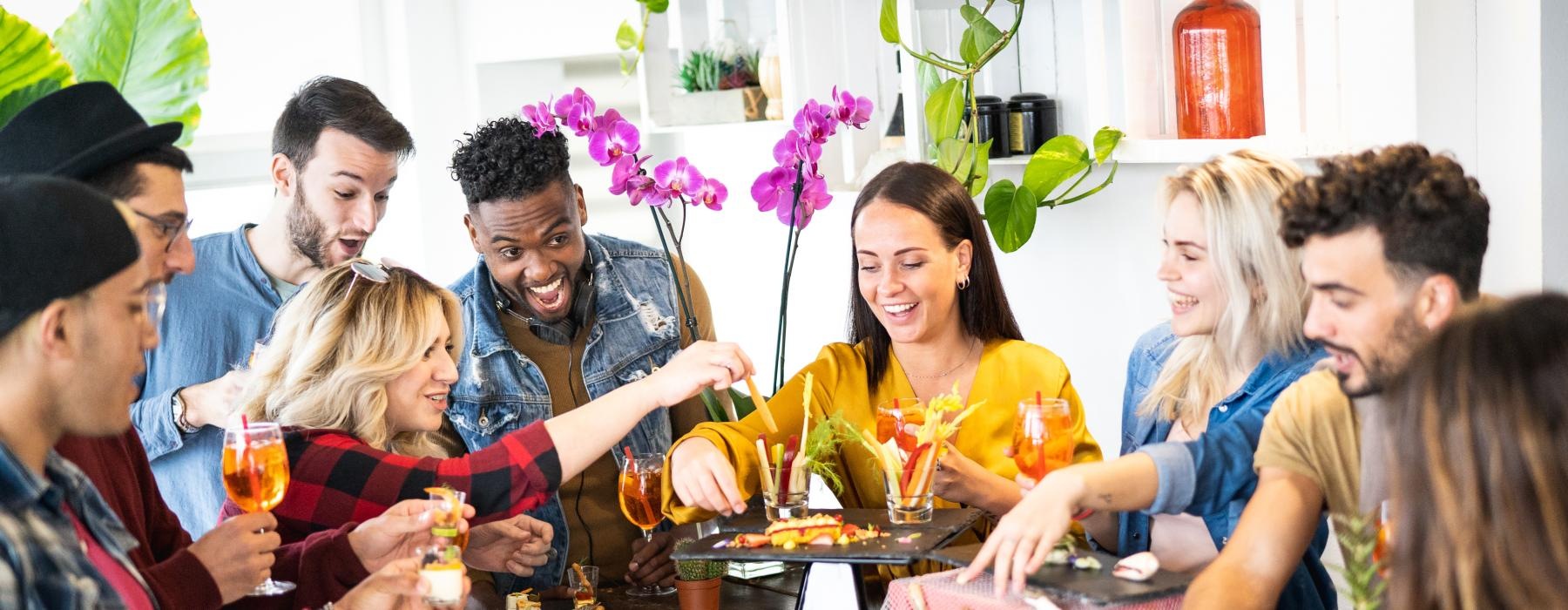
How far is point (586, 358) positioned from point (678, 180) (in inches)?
17.5

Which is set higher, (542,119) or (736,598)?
(542,119)

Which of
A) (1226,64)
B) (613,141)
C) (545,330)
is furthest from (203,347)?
(1226,64)

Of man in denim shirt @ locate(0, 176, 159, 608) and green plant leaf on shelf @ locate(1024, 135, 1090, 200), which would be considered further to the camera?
green plant leaf on shelf @ locate(1024, 135, 1090, 200)

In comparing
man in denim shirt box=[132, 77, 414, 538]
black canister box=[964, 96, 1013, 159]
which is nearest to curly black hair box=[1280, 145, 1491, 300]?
black canister box=[964, 96, 1013, 159]

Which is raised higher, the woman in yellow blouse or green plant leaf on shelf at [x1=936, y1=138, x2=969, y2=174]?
green plant leaf on shelf at [x1=936, y1=138, x2=969, y2=174]

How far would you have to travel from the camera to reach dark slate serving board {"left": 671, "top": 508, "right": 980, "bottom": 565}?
2.03m

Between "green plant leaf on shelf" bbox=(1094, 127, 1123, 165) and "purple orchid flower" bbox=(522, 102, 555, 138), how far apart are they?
4.05 feet

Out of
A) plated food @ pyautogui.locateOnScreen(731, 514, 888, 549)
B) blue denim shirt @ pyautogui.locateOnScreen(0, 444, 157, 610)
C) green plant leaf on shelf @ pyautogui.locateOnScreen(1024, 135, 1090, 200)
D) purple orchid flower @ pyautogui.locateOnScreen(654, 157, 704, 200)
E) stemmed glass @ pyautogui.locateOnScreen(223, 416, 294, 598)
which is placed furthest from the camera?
green plant leaf on shelf @ pyautogui.locateOnScreen(1024, 135, 1090, 200)

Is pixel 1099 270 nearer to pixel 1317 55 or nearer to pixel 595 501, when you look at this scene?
pixel 1317 55

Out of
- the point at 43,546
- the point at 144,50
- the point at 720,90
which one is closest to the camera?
the point at 43,546

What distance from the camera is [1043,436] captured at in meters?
2.14

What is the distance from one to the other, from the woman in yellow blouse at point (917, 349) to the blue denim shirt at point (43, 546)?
109cm

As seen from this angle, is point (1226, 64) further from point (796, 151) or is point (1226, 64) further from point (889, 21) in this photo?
point (796, 151)

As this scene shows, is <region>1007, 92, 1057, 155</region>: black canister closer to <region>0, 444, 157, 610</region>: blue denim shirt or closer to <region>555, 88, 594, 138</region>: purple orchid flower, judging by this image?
<region>555, 88, 594, 138</region>: purple orchid flower
